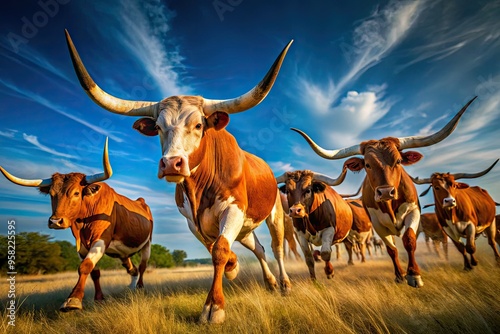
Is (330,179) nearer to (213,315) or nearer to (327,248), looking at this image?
(327,248)

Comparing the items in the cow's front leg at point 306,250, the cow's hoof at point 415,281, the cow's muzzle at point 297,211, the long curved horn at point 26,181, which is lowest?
the cow's hoof at point 415,281

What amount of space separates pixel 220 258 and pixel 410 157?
430 cm

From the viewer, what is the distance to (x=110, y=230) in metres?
5.89

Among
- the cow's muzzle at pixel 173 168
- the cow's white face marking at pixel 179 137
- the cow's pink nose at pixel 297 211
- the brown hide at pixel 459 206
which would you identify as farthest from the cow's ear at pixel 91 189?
the brown hide at pixel 459 206

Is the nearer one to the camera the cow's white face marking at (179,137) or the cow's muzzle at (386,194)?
the cow's white face marking at (179,137)

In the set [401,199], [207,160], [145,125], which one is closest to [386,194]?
[401,199]

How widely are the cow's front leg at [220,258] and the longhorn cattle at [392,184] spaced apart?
255cm

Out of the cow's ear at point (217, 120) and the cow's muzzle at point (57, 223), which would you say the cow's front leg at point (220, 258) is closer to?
the cow's ear at point (217, 120)

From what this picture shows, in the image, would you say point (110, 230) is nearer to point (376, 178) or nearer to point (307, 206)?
point (307, 206)

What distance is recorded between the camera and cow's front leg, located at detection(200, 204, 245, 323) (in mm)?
2633

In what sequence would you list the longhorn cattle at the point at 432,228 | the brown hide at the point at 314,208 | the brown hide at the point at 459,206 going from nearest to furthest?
the brown hide at the point at 314,208
the brown hide at the point at 459,206
the longhorn cattle at the point at 432,228

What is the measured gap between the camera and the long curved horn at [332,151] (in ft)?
18.1

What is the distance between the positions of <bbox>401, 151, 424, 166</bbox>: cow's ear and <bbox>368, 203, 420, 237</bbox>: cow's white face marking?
2.64 ft

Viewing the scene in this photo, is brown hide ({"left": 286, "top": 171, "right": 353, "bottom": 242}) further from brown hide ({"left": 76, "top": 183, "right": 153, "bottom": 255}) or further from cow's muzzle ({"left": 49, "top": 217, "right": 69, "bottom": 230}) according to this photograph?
cow's muzzle ({"left": 49, "top": 217, "right": 69, "bottom": 230})
